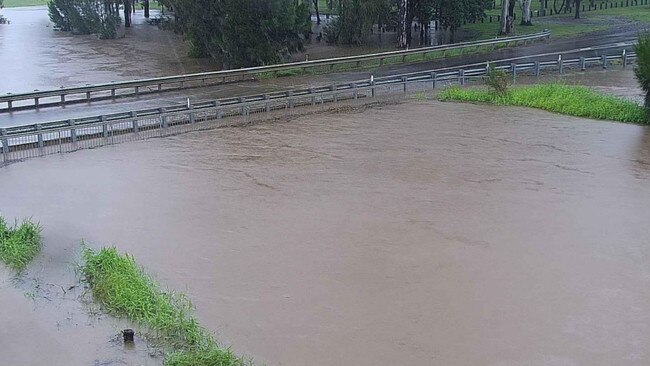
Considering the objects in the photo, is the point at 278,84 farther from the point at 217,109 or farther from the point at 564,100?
the point at 564,100

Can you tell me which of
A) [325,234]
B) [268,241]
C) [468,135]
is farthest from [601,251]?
[468,135]

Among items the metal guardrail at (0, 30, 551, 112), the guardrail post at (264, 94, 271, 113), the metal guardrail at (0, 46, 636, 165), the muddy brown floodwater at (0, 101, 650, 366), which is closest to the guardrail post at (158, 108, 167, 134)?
the metal guardrail at (0, 46, 636, 165)

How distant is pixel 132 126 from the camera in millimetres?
22641

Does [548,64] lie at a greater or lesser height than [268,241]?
greater

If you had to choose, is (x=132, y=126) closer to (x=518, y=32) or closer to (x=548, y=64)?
(x=548, y=64)

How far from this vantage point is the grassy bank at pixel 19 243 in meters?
13.0

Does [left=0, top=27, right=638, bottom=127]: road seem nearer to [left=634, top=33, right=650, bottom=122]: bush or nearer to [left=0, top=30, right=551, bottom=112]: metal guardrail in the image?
[left=0, top=30, right=551, bottom=112]: metal guardrail

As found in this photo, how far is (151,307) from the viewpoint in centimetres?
1107

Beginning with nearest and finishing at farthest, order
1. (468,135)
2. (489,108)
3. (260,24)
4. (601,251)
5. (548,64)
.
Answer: (601,251), (468,135), (489,108), (548,64), (260,24)

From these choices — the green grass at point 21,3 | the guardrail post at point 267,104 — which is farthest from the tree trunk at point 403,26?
the green grass at point 21,3

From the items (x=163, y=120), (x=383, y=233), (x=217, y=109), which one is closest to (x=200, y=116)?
(x=217, y=109)

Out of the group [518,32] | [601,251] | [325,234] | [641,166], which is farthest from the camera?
[518,32]

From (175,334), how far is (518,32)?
42835mm

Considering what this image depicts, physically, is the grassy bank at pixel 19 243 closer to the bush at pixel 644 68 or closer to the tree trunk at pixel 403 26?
the bush at pixel 644 68
